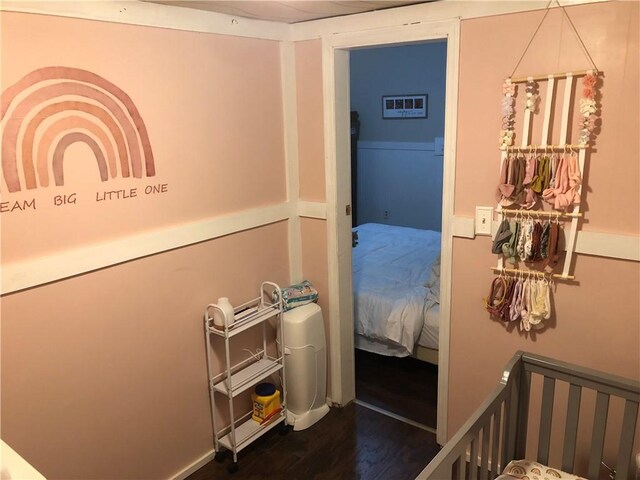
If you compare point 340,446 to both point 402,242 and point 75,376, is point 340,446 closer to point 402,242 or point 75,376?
point 75,376

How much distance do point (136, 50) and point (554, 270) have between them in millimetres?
1818

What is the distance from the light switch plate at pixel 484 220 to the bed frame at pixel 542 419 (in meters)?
0.54

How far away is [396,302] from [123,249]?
5.43 ft

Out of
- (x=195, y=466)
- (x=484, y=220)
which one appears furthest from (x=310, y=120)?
(x=195, y=466)

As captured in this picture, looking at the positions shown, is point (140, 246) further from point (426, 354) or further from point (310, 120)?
point (426, 354)

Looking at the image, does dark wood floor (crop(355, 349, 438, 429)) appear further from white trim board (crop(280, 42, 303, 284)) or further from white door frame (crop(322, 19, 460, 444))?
white trim board (crop(280, 42, 303, 284))

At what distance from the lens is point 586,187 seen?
189 centimetres

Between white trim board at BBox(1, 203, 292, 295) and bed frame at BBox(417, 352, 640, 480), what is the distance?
4.34 feet

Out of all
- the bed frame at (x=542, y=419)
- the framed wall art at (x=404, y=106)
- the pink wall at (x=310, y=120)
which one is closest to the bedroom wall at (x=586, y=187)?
the bed frame at (x=542, y=419)

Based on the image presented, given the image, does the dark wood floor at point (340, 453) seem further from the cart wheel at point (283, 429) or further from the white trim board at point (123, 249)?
the white trim board at point (123, 249)

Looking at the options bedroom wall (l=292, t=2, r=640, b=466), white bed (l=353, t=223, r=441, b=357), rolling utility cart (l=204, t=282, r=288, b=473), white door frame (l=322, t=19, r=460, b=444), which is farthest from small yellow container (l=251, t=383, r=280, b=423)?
bedroom wall (l=292, t=2, r=640, b=466)

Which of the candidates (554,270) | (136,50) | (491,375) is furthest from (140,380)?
(554,270)

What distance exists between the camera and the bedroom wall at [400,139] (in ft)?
16.2

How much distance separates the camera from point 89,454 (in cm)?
196
